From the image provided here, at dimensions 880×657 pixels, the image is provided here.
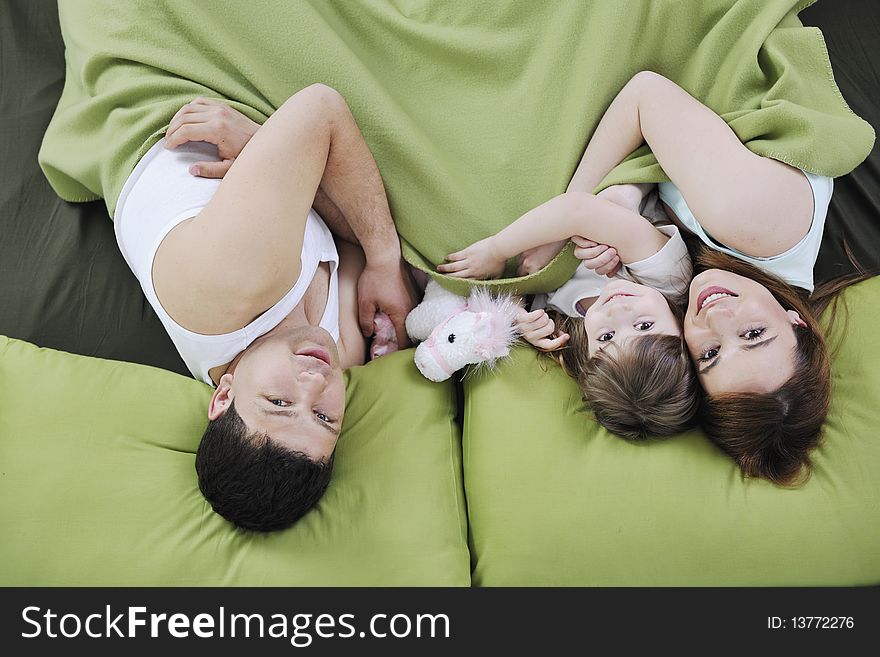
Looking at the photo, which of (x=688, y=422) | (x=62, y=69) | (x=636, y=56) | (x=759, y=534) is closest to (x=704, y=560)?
(x=759, y=534)

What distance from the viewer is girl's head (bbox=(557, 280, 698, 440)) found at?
1.23 metres

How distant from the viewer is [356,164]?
138cm

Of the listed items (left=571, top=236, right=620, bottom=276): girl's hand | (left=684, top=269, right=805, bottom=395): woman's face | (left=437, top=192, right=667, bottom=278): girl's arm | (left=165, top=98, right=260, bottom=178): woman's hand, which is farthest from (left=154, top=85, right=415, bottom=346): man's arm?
(left=684, top=269, right=805, bottom=395): woman's face

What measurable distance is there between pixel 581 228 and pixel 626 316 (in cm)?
18

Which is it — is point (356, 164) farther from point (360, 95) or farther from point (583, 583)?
point (583, 583)

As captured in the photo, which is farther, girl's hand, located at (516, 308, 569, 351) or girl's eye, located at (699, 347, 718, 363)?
girl's hand, located at (516, 308, 569, 351)

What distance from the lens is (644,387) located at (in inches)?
48.1

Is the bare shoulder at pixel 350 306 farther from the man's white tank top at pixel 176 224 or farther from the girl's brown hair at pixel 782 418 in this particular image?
the girl's brown hair at pixel 782 418

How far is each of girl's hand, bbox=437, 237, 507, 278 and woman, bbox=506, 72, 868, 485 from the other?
0.19 feet

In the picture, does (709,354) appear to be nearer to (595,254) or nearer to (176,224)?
(595,254)

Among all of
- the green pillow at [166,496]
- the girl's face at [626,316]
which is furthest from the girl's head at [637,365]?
the green pillow at [166,496]

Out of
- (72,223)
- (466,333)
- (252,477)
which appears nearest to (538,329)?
(466,333)

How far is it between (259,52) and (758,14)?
2.96 feet

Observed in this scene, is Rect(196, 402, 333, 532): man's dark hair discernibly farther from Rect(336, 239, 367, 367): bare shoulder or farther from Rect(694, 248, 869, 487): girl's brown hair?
Rect(694, 248, 869, 487): girl's brown hair
